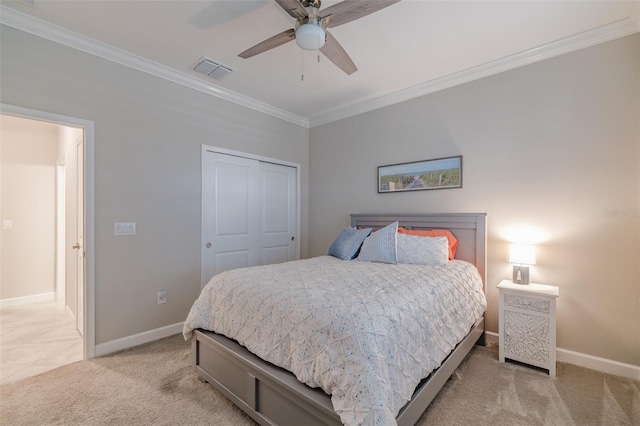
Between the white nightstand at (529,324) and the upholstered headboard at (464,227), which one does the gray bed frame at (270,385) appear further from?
the upholstered headboard at (464,227)

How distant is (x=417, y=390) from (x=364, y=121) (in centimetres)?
323

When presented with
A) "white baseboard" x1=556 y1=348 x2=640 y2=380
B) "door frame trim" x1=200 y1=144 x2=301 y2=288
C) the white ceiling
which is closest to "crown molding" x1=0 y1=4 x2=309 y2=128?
the white ceiling

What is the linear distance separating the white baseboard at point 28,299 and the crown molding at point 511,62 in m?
5.10

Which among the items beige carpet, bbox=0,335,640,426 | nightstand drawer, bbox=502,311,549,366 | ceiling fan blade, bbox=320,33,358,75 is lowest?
beige carpet, bbox=0,335,640,426

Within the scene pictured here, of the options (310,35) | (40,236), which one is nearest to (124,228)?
(310,35)

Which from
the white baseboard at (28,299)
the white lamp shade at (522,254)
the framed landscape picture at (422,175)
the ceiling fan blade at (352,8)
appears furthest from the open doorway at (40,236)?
the white lamp shade at (522,254)

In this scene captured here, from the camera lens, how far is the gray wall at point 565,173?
2.22 metres

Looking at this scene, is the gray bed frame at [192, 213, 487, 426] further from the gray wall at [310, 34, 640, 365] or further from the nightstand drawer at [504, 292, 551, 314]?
the gray wall at [310, 34, 640, 365]

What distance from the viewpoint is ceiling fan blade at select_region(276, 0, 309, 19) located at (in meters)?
1.56

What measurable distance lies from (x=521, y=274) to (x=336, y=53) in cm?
241

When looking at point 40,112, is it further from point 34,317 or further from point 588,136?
point 588,136

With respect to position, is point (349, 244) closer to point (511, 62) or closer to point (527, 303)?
point (527, 303)

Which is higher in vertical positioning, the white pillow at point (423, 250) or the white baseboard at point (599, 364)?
the white pillow at point (423, 250)

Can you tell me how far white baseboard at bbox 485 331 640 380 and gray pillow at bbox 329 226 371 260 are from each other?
199cm
